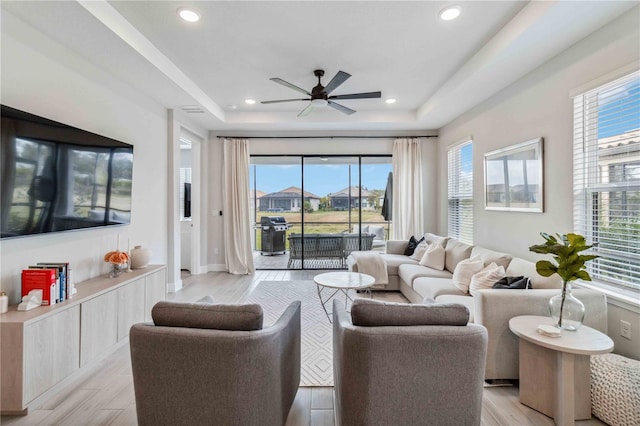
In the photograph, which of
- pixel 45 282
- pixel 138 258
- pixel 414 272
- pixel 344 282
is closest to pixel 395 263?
pixel 414 272

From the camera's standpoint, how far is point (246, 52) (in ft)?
10.7

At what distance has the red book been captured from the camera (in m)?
2.22

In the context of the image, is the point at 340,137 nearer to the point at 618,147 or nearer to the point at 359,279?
the point at 359,279

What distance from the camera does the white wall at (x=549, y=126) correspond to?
7.59 feet

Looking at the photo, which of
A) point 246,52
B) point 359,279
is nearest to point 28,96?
point 246,52

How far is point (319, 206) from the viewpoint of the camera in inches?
256

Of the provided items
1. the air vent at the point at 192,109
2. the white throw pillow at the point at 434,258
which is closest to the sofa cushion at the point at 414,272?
the white throw pillow at the point at 434,258

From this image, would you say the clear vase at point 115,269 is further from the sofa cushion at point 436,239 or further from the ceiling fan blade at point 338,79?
the sofa cushion at point 436,239

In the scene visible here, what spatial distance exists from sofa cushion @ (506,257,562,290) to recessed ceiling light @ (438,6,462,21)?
7.43 ft

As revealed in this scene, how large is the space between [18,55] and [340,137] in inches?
184

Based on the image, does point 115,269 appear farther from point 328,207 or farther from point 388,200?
point 388,200

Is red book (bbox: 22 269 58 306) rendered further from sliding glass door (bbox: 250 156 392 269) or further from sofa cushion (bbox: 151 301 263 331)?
sliding glass door (bbox: 250 156 392 269)

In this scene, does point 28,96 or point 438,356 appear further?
point 28,96

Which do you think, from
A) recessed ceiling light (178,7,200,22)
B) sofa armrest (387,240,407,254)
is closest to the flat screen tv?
recessed ceiling light (178,7,200,22)
